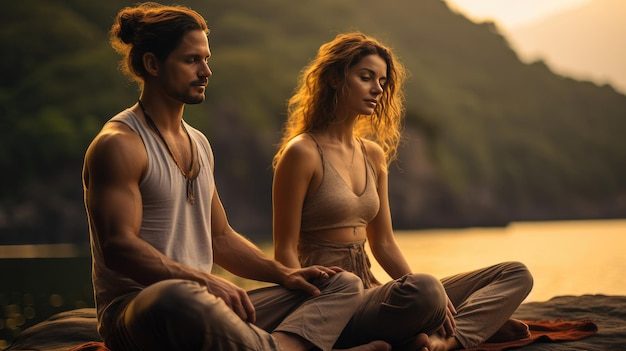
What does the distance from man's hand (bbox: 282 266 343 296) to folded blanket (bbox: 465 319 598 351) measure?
3.24 feet

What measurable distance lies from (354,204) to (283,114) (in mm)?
28734

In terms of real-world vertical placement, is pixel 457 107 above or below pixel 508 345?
below

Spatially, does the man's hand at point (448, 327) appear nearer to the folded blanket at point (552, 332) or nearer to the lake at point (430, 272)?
the folded blanket at point (552, 332)

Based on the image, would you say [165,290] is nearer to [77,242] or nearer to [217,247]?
[217,247]

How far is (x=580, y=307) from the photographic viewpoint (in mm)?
6617

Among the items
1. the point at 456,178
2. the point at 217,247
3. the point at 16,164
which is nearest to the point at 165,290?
the point at 217,247

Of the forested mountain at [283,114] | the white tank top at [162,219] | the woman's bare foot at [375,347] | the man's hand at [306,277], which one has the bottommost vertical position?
the forested mountain at [283,114]

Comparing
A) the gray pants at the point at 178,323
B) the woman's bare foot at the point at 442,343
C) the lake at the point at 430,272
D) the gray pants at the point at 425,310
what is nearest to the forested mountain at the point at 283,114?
the lake at the point at 430,272

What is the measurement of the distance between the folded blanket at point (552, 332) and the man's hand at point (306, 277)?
38.9 inches

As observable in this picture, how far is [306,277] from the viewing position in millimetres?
4285

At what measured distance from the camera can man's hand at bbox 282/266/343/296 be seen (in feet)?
13.9

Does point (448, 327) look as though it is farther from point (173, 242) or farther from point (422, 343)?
point (173, 242)

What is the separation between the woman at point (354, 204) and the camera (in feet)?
15.7

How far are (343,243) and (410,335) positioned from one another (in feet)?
2.62
